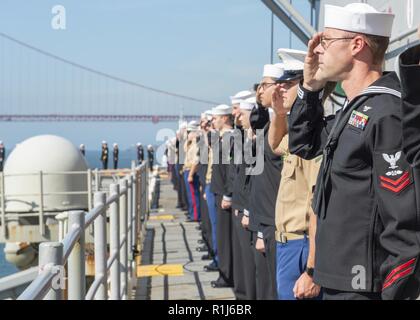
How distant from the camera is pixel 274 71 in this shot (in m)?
3.92

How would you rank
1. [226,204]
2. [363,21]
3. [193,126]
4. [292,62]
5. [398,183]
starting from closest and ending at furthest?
[398,183] < [363,21] < [292,62] < [226,204] < [193,126]

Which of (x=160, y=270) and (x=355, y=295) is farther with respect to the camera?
(x=160, y=270)

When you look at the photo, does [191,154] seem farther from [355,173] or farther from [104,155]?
[104,155]

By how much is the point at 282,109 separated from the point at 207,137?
504cm

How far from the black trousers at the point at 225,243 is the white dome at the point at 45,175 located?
6727mm

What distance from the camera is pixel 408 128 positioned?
190 centimetres

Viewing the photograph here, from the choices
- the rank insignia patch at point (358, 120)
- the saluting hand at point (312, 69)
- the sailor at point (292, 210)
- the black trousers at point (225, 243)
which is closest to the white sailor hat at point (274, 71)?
the sailor at point (292, 210)

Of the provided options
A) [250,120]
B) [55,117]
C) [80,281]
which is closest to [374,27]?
[80,281]

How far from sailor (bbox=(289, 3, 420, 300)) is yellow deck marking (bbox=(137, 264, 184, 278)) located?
205 inches

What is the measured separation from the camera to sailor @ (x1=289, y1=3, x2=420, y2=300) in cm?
205

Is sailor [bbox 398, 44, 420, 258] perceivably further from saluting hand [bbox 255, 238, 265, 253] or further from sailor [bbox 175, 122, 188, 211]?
sailor [bbox 175, 122, 188, 211]

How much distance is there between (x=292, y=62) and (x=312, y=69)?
93 cm

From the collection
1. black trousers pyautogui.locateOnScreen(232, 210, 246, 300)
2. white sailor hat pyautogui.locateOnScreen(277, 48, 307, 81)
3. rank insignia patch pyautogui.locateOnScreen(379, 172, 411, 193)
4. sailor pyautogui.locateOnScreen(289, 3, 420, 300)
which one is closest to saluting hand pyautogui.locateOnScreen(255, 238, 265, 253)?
white sailor hat pyautogui.locateOnScreen(277, 48, 307, 81)

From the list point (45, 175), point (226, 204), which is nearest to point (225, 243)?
point (226, 204)
